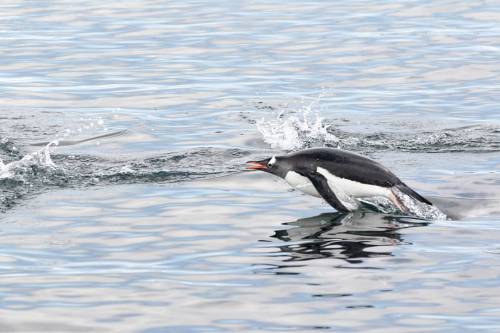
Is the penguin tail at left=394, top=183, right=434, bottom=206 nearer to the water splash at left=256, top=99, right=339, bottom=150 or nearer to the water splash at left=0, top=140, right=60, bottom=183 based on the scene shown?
the water splash at left=256, top=99, right=339, bottom=150

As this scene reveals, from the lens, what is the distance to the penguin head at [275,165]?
14.0 m

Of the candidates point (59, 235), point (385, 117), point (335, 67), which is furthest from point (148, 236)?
point (335, 67)

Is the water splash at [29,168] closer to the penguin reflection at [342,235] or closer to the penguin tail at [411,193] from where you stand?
the penguin reflection at [342,235]

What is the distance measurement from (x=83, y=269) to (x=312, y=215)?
3.10 meters

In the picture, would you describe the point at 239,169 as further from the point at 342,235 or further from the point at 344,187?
the point at 342,235

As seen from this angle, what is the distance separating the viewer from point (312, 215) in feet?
43.8

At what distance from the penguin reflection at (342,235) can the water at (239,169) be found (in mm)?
36

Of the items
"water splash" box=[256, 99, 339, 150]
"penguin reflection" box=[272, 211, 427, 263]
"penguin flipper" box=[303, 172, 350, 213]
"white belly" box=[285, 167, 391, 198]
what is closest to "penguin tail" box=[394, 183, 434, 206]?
"white belly" box=[285, 167, 391, 198]

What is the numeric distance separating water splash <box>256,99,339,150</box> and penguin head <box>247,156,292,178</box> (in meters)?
3.12

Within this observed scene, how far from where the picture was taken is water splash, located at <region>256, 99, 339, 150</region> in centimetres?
1742

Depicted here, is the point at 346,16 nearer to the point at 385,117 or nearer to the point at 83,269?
the point at 385,117

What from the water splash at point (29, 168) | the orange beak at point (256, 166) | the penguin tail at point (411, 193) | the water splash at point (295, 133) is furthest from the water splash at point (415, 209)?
the water splash at point (29, 168)

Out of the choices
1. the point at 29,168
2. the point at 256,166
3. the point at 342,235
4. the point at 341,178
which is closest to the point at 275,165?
the point at 256,166

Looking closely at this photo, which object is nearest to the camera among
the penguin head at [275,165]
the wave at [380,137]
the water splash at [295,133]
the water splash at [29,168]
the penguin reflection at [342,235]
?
the penguin reflection at [342,235]
